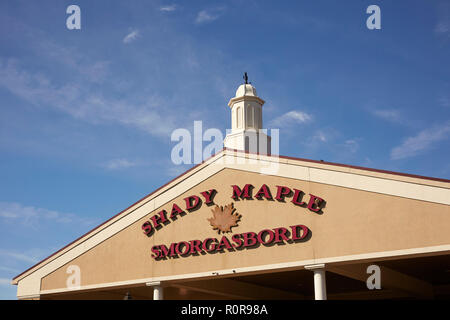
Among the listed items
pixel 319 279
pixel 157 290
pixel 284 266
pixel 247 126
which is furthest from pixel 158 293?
pixel 247 126

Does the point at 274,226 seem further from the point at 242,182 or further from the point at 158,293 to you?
the point at 158,293

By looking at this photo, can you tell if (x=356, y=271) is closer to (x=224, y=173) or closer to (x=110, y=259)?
(x=224, y=173)

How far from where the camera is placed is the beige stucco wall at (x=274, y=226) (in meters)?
17.8

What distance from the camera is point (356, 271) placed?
20.4m

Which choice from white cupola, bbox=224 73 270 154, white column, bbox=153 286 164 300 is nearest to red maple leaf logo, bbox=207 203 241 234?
white column, bbox=153 286 164 300

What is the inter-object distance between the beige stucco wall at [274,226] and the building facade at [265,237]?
0.04m

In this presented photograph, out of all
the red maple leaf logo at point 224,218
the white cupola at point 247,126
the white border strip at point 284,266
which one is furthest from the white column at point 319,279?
the white cupola at point 247,126

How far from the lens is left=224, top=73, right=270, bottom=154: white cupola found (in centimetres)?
3441

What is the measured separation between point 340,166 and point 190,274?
8.33 meters

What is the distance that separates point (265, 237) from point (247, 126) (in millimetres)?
15020

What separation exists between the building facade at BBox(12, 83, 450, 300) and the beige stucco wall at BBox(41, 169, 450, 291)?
1.6 inches

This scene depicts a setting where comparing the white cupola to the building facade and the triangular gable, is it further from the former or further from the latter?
the triangular gable

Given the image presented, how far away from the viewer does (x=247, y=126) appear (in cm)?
3459
